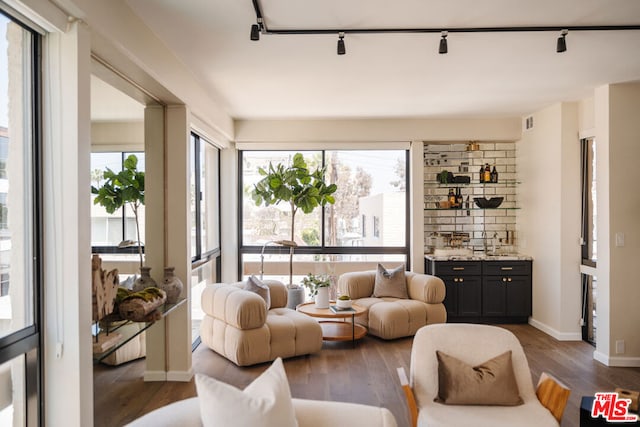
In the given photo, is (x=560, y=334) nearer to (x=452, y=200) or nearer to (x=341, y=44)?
(x=452, y=200)

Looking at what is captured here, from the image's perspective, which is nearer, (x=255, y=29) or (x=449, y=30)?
(x=255, y=29)

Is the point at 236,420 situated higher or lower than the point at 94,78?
lower

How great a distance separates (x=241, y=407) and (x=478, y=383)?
1421 mm

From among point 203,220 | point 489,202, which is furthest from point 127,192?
point 489,202

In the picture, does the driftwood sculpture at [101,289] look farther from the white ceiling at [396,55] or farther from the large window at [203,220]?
the large window at [203,220]

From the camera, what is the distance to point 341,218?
21.0 feet

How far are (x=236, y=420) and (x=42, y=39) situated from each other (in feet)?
6.25

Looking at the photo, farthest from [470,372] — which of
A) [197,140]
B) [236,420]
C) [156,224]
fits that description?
[197,140]

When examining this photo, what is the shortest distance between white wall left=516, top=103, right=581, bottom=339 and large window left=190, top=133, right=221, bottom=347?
13.0ft

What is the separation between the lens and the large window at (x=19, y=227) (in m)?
1.91

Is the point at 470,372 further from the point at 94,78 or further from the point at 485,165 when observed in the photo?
the point at 485,165

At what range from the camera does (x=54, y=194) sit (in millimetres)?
2172

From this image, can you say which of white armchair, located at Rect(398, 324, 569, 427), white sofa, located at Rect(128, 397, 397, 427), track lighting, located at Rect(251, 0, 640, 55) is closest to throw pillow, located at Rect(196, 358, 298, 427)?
white sofa, located at Rect(128, 397, 397, 427)

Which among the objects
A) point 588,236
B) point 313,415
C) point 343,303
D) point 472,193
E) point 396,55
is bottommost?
point 343,303
